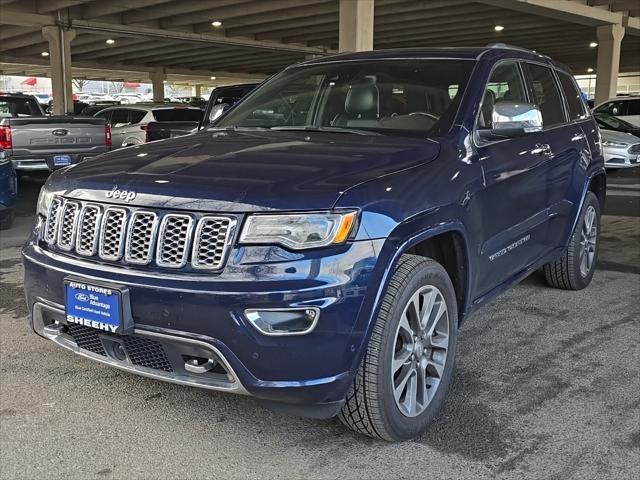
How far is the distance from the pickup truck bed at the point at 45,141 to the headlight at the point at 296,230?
8.19 meters

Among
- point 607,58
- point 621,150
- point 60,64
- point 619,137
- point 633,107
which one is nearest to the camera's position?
point 621,150

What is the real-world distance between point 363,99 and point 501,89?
85 cm

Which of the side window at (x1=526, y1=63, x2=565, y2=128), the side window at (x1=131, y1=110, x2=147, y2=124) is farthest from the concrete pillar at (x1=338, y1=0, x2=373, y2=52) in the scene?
the side window at (x1=526, y1=63, x2=565, y2=128)

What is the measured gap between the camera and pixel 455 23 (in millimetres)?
23297

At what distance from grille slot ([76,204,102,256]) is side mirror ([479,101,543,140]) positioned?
1.97 meters

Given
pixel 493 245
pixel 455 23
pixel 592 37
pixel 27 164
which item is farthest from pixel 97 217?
pixel 592 37

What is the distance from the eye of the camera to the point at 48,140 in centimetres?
1002

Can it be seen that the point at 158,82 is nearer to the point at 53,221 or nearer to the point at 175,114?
the point at 175,114

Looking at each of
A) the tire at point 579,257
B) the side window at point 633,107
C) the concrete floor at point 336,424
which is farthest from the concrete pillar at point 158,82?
the concrete floor at point 336,424

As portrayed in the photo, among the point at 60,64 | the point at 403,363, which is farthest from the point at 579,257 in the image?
the point at 60,64

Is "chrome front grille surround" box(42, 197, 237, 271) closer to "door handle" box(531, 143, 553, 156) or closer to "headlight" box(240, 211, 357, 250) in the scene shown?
"headlight" box(240, 211, 357, 250)

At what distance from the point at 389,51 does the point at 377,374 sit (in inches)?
92.8

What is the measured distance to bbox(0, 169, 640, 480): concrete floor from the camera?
9.43ft

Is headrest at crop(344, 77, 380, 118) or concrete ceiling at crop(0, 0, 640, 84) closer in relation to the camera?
headrest at crop(344, 77, 380, 118)
